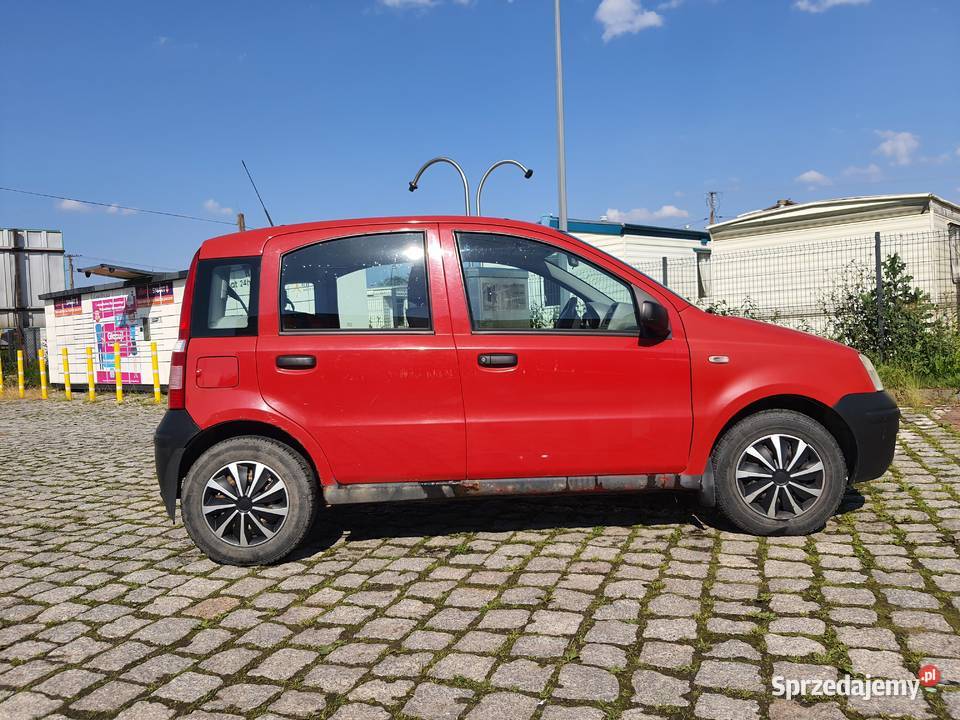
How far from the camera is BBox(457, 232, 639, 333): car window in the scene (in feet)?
13.9

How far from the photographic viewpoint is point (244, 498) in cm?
413

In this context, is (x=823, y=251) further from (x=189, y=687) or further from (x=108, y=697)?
(x=108, y=697)


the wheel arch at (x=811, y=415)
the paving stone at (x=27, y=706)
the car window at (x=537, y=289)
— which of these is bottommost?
the paving stone at (x=27, y=706)

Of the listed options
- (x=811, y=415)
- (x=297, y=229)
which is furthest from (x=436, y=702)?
(x=811, y=415)

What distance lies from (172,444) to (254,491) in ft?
1.65

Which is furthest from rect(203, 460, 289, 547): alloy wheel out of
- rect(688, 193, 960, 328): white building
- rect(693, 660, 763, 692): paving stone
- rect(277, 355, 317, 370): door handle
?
rect(688, 193, 960, 328): white building

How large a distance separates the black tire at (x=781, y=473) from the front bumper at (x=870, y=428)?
0.14 meters

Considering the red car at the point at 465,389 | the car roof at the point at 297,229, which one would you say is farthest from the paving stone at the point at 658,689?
the car roof at the point at 297,229

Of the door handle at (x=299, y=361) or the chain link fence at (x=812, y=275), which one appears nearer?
the door handle at (x=299, y=361)

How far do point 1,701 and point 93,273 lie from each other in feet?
54.9

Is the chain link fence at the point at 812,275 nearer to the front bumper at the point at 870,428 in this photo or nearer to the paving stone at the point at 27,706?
the front bumper at the point at 870,428

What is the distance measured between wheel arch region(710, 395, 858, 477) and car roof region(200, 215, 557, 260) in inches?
57.8

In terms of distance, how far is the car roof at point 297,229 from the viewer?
4301mm

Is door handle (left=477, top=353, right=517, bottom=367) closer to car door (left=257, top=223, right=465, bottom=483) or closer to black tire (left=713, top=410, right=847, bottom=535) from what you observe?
car door (left=257, top=223, right=465, bottom=483)
